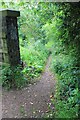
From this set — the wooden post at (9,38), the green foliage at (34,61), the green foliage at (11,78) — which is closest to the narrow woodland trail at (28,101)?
the green foliage at (11,78)

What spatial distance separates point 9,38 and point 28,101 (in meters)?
2.53

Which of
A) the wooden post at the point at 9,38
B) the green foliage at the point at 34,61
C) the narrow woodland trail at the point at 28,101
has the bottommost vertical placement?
Answer: the green foliage at the point at 34,61

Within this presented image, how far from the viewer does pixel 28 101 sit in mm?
5945

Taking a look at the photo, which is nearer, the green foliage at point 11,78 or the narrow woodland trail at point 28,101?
the narrow woodland trail at point 28,101

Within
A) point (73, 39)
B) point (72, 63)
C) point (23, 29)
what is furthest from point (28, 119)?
point (23, 29)

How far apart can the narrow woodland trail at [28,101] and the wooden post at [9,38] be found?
3.91 ft

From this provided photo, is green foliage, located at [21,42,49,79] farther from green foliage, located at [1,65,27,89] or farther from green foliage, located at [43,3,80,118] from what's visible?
green foliage, located at [43,3,80,118]

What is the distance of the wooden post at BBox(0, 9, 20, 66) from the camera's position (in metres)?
7.44

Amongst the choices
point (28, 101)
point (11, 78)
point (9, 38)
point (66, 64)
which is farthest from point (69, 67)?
point (9, 38)

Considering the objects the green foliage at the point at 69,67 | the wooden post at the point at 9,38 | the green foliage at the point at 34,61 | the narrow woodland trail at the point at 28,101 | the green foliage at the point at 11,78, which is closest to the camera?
the green foliage at the point at 69,67

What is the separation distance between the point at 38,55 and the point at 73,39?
564 cm

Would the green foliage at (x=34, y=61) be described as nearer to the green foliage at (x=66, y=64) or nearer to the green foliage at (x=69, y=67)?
the green foliage at (x=66, y=64)

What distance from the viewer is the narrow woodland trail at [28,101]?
5.20 metres

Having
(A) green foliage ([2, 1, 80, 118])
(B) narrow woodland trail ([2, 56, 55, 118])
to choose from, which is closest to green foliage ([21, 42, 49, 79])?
(A) green foliage ([2, 1, 80, 118])
